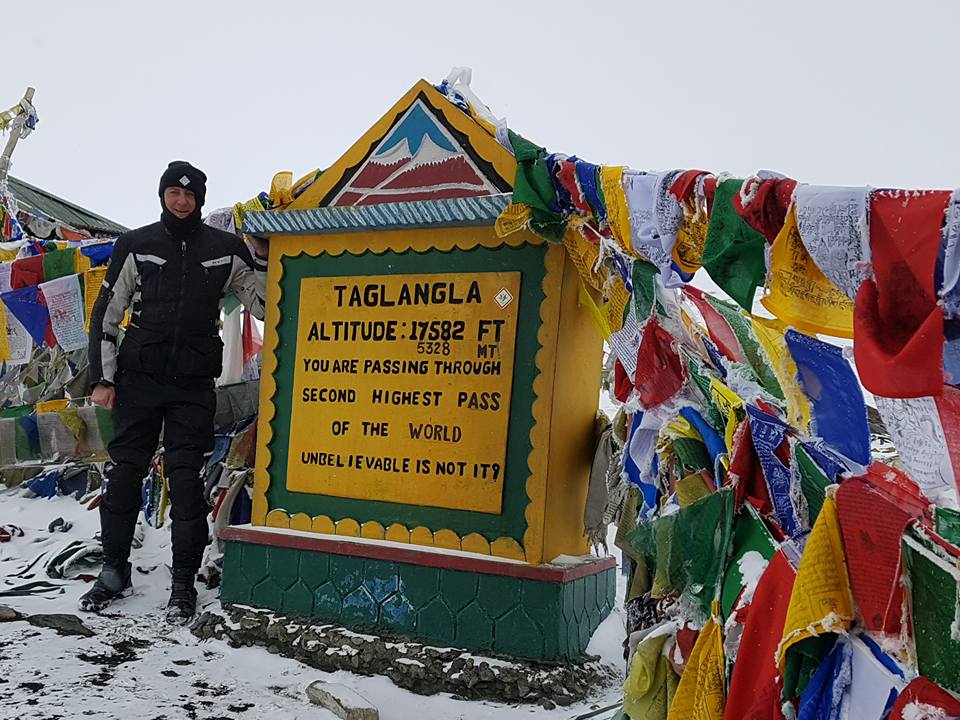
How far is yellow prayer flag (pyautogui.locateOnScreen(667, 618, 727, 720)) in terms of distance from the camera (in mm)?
1809

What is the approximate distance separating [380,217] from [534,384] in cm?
101

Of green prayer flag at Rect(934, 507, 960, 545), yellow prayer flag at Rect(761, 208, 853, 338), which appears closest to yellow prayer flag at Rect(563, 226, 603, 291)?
yellow prayer flag at Rect(761, 208, 853, 338)

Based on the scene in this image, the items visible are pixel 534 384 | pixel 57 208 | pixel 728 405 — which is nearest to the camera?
pixel 728 405

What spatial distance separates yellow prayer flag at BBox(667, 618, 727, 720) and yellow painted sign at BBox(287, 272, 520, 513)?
1.69m

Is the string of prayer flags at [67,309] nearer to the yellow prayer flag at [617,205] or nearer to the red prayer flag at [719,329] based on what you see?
the yellow prayer flag at [617,205]

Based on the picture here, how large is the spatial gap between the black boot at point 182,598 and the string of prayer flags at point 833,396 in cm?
312

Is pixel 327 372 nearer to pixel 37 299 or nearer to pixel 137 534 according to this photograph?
pixel 137 534

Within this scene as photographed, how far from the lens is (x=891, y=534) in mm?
1314

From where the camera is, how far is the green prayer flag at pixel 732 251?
1.93 m

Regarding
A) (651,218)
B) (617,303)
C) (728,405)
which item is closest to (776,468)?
(728,405)

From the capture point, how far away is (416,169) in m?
3.89

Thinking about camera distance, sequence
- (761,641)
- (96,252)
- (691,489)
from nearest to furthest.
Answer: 1. (761,641)
2. (691,489)
3. (96,252)

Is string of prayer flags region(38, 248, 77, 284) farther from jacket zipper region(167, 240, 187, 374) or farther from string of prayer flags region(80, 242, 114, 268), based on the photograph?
jacket zipper region(167, 240, 187, 374)

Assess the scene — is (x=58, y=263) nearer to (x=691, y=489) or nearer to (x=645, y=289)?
(x=645, y=289)
